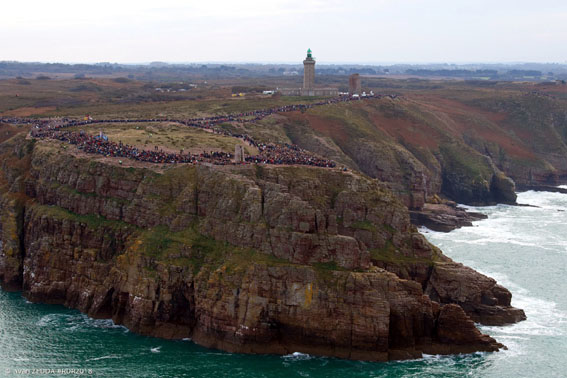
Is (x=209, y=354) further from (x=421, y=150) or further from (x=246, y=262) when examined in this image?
(x=421, y=150)

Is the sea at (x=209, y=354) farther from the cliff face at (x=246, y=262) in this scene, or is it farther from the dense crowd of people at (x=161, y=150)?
the dense crowd of people at (x=161, y=150)

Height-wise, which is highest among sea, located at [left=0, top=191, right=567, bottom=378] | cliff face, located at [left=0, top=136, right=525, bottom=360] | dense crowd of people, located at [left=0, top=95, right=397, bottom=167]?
dense crowd of people, located at [left=0, top=95, right=397, bottom=167]

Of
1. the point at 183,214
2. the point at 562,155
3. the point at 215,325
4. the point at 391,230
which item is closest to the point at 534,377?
the point at 391,230

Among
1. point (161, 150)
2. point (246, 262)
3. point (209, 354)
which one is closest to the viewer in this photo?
point (209, 354)

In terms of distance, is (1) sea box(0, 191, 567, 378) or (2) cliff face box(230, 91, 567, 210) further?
(2) cliff face box(230, 91, 567, 210)

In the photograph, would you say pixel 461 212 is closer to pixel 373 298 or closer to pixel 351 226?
pixel 351 226

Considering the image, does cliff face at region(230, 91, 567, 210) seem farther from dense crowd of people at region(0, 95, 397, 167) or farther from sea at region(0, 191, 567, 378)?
sea at region(0, 191, 567, 378)

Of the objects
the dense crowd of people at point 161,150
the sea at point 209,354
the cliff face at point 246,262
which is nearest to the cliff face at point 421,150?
the dense crowd of people at point 161,150

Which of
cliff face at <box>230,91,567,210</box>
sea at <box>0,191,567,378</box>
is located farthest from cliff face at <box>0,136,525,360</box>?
cliff face at <box>230,91,567,210</box>

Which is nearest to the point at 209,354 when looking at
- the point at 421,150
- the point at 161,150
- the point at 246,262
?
the point at 246,262
